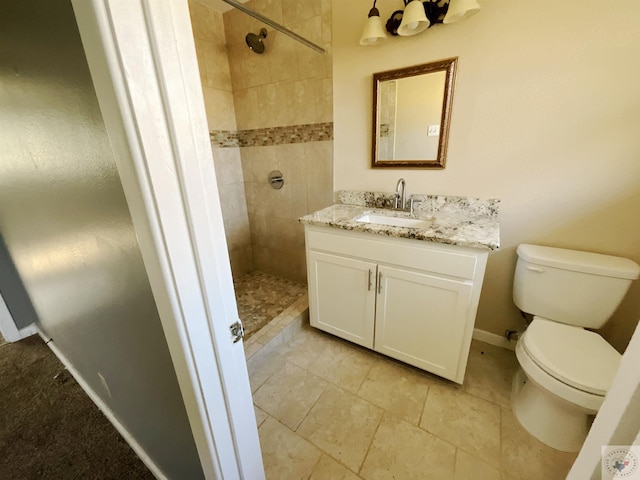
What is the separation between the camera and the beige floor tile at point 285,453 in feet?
3.55

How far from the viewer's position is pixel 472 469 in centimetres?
107

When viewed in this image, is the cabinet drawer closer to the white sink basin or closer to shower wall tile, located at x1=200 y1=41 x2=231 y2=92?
the white sink basin

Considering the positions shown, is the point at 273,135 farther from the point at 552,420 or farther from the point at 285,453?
the point at 552,420

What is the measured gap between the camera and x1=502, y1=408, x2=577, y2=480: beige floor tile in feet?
3.45

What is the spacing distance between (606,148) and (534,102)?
386 mm

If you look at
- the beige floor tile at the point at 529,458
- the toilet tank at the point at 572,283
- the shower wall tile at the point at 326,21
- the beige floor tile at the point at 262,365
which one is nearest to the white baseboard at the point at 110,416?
the beige floor tile at the point at 262,365

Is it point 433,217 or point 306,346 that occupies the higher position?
point 433,217

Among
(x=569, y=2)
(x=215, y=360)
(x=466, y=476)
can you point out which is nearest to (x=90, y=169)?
(x=215, y=360)

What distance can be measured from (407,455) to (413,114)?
5.83ft

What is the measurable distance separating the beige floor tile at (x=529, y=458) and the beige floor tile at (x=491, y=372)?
6.2 inches

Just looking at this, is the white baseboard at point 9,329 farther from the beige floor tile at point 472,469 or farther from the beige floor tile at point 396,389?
the beige floor tile at point 472,469

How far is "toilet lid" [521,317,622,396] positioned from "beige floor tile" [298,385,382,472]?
0.79 meters

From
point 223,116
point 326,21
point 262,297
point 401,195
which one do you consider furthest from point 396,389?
point 223,116

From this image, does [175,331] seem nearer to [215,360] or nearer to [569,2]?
[215,360]
